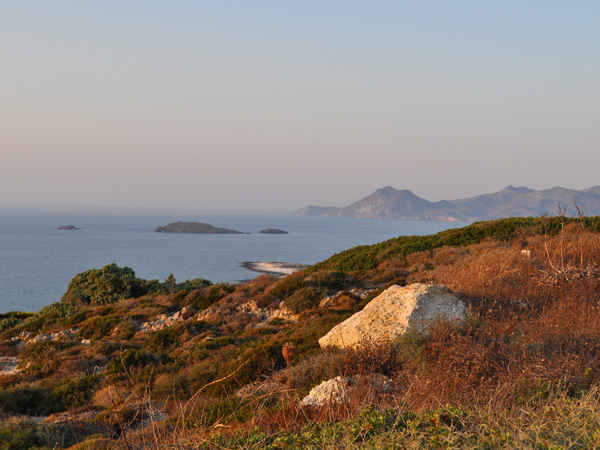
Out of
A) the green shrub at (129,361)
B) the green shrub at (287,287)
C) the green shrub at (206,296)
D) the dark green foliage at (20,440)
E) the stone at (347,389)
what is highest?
the stone at (347,389)

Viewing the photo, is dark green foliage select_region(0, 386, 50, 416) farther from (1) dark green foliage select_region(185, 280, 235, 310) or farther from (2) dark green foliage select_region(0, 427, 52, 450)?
(1) dark green foliage select_region(185, 280, 235, 310)

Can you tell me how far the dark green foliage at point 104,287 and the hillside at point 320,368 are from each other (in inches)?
227

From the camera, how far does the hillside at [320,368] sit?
12.3 ft

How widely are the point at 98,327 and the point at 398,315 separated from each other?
15765 mm

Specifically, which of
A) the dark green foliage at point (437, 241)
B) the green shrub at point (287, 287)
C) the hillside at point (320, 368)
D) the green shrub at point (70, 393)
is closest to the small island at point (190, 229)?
the dark green foliage at point (437, 241)

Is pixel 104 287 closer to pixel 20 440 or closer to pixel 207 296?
pixel 207 296

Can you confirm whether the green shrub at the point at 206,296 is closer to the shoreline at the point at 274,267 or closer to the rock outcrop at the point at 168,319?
the rock outcrop at the point at 168,319

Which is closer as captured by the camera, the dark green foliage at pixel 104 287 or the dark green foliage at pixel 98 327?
the dark green foliage at pixel 98 327

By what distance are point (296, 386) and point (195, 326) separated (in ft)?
35.5

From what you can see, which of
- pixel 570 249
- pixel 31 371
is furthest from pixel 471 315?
pixel 31 371

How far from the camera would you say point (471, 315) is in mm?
7750

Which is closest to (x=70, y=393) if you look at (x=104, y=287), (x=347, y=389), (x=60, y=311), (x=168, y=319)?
(x=168, y=319)

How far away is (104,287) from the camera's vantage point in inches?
1183

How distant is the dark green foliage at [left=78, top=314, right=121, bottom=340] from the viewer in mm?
18750
